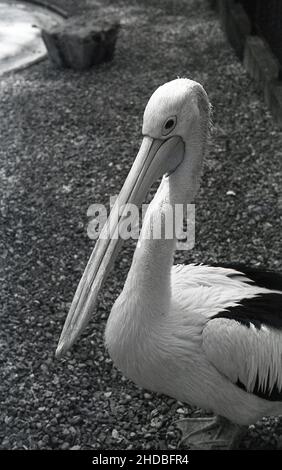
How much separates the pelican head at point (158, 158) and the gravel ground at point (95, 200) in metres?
0.70

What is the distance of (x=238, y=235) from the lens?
12.4 feet

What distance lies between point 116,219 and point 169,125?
0.36 metres

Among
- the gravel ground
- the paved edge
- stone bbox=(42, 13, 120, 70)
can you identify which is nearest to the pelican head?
the gravel ground

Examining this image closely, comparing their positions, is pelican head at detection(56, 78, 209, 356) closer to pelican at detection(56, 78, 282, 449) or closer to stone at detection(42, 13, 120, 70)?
pelican at detection(56, 78, 282, 449)

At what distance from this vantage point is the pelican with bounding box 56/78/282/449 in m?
2.09

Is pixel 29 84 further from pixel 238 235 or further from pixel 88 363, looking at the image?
pixel 88 363

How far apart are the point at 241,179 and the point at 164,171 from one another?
2275mm

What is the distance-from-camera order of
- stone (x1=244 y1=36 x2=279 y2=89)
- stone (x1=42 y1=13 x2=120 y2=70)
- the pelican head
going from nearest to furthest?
1. the pelican head
2. stone (x1=244 y1=36 x2=279 y2=89)
3. stone (x1=42 y1=13 x2=120 y2=70)

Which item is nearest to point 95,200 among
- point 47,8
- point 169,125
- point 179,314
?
point 179,314

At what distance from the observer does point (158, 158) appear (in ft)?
6.84

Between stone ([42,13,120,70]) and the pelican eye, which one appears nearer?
the pelican eye

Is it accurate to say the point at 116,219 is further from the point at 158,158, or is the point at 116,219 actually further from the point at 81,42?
the point at 81,42

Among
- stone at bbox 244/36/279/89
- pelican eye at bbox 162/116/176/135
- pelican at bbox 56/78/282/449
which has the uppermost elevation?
pelican eye at bbox 162/116/176/135

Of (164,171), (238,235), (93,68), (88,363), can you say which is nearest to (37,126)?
(93,68)
